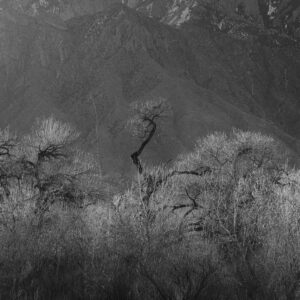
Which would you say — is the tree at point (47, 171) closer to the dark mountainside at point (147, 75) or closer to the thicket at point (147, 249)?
the thicket at point (147, 249)

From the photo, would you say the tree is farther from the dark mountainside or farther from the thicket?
the dark mountainside

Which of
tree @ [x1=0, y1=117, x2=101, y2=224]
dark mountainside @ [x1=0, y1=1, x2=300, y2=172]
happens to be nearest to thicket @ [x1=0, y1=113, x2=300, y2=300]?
tree @ [x1=0, y1=117, x2=101, y2=224]

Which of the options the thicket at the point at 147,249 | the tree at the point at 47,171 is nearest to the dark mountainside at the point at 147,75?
the tree at the point at 47,171

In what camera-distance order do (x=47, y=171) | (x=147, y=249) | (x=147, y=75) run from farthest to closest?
(x=147, y=75) → (x=47, y=171) → (x=147, y=249)

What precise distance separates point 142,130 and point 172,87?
96.9 m

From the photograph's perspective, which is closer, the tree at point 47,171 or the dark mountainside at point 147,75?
the tree at point 47,171

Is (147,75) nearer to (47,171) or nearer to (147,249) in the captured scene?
(47,171)

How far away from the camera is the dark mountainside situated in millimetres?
114438

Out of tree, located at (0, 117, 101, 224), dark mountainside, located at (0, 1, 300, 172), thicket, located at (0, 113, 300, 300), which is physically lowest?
thicket, located at (0, 113, 300, 300)

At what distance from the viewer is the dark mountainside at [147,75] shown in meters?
114

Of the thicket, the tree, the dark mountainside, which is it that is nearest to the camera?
the thicket

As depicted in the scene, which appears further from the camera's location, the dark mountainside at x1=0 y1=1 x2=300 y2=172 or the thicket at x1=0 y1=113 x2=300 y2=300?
the dark mountainside at x1=0 y1=1 x2=300 y2=172

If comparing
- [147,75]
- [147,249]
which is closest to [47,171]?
[147,249]

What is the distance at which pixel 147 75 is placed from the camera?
136 metres
